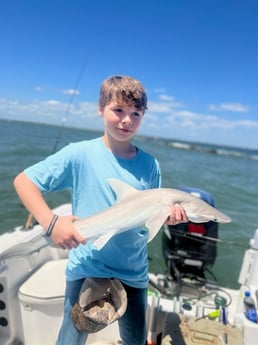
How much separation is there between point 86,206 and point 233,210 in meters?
10.7

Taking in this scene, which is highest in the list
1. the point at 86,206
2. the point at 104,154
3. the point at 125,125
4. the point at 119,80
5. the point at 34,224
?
the point at 119,80

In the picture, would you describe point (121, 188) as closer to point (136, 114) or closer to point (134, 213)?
point (134, 213)

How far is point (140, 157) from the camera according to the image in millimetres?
2018

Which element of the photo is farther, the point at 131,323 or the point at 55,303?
the point at 55,303

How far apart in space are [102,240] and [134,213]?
229mm

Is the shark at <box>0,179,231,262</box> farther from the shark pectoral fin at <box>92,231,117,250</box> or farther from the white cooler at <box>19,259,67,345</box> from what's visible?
the white cooler at <box>19,259,67,345</box>

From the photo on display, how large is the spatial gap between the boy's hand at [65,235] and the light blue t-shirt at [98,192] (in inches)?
6.5

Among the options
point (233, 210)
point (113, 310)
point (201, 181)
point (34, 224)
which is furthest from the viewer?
point (201, 181)

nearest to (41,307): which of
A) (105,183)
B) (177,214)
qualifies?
(105,183)

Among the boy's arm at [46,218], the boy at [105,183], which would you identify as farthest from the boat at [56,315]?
the boy's arm at [46,218]

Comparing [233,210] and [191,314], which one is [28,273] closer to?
[191,314]

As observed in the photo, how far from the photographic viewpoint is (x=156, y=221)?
175 cm

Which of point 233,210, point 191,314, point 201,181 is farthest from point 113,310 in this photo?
point 201,181

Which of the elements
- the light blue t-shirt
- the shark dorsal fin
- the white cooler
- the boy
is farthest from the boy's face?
the white cooler
